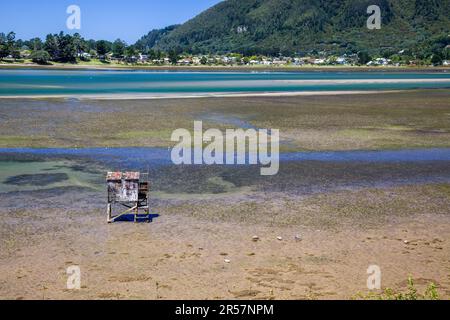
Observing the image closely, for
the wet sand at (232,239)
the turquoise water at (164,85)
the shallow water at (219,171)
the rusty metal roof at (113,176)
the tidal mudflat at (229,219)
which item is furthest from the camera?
the turquoise water at (164,85)

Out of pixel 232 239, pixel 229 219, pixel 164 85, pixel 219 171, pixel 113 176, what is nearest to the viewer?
pixel 232 239

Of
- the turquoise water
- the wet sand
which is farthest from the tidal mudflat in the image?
the turquoise water

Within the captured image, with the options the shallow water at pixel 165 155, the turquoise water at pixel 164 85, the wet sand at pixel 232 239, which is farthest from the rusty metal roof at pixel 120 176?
the turquoise water at pixel 164 85

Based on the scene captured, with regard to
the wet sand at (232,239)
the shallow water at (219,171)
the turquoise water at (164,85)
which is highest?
the turquoise water at (164,85)

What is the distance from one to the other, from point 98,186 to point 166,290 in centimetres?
1029

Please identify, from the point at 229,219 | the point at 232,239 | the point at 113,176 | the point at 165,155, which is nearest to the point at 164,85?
the point at 165,155

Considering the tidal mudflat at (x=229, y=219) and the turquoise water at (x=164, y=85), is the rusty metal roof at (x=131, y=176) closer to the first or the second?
the tidal mudflat at (x=229, y=219)

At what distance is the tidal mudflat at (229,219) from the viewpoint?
12602 mm

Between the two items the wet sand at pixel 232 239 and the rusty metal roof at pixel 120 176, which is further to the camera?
the rusty metal roof at pixel 120 176

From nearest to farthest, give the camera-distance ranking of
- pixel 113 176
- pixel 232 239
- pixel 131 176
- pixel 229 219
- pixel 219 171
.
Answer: pixel 232 239
pixel 113 176
pixel 131 176
pixel 229 219
pixel 219 171

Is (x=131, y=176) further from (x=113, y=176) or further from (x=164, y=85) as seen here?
(x=164, y=85)

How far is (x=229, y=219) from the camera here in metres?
17.5

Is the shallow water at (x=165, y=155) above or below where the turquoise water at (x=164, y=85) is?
below

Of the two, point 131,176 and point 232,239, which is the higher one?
point 131,176
